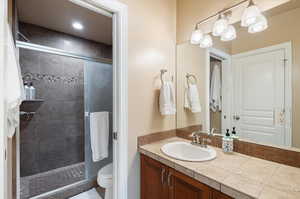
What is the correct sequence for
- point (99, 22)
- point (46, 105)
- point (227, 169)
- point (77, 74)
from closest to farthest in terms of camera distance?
point (227, 169) → point (99, 22) → point (46, 105) → point (77, 74)

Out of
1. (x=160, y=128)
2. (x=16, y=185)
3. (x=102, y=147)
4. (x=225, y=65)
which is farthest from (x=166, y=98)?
(x=16, y=185)

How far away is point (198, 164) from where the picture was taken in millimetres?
1021

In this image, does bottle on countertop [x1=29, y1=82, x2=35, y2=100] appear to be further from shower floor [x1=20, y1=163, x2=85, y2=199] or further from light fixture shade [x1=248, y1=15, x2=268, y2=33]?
light fixture shade [x1=248, y1=15, x2=268, y2=33]

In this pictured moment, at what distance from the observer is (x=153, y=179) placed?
1.27 meters

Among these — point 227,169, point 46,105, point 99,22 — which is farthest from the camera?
point 46,105

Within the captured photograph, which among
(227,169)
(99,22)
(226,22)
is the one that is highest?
(99,22)

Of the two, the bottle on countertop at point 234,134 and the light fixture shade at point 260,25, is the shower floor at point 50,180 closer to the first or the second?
the bottle on countertop at point 234,134

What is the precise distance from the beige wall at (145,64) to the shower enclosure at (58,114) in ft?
3.44

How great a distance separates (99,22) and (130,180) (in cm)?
207

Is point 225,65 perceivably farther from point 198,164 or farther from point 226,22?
point 198,164

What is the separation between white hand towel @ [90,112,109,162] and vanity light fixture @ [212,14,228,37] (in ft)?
5.81

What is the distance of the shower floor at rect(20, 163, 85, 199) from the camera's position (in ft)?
6.40

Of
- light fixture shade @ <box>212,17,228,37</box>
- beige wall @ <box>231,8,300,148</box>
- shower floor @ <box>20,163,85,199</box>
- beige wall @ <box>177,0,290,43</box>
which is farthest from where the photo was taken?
shower floor @ <box>20,163,85,199</box>

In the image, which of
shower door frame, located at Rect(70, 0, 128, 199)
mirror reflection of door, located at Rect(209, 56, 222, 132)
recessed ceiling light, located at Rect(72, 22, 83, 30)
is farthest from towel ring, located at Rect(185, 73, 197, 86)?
recessed ceiling light, located at Rect(72, 22, 83, 30)
